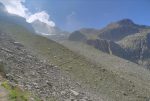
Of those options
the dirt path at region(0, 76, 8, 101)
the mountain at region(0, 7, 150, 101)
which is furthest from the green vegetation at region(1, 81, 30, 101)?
the mountain at region(0, 7, 150, 101)

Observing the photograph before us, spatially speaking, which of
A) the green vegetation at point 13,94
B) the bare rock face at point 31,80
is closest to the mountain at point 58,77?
the bare rock face at point 31,80

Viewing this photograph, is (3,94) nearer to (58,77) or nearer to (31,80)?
(31,80)

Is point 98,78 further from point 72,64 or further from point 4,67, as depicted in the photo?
point 4,67

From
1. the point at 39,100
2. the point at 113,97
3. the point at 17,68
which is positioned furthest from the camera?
the point at 113,97

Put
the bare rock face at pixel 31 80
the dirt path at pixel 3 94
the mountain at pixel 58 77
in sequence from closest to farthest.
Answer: the dirt path at pixel 3 94 < the bare rock face at pixel 31 80 < the mountain at pixel 58 77

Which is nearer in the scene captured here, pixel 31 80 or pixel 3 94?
pixel 3 94

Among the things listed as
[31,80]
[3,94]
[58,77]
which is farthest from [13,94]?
[58,77]

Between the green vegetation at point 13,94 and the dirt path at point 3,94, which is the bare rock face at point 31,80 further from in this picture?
the dirt path at point 3,94

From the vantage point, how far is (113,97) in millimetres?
36219

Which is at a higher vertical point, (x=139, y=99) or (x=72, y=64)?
(x=72, y=64)

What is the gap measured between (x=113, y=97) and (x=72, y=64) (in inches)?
511

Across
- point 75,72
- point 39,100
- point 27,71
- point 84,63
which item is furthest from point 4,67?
point 84,63

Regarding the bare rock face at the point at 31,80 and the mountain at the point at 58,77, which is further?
the mountain at the point at 58,77

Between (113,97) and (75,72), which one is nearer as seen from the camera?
(113,97)
